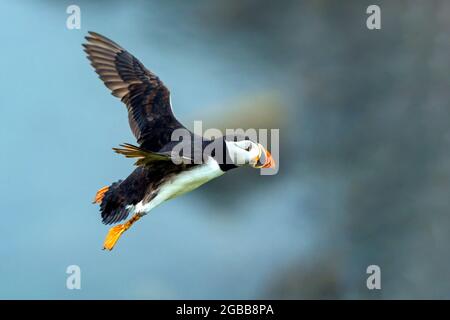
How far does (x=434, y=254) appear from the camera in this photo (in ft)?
24.8

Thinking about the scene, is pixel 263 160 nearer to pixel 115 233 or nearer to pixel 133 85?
pixel 115 233

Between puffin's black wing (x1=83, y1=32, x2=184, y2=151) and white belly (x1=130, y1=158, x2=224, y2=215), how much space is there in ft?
1.67

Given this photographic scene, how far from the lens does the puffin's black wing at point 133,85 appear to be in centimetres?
466

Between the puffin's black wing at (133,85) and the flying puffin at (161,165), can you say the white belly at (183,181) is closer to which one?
the flying puffin at (161,165)

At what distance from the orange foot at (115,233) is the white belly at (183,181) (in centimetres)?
11

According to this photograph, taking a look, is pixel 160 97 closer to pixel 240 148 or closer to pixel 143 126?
pixel 143 126

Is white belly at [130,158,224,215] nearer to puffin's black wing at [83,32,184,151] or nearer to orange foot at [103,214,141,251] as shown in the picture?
orange foot at [103,214,141,251]

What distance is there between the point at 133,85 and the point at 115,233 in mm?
931

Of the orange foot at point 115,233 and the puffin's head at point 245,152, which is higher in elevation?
the puffin's head at point 245,152

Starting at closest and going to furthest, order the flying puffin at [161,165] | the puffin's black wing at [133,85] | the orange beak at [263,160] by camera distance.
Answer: the flying puffin at [161,165] → the orange beak at [263,160] → the puffin's black wing at [133,85]

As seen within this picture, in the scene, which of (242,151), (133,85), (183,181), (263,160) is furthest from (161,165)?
(133,85)

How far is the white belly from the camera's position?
416 centimetres

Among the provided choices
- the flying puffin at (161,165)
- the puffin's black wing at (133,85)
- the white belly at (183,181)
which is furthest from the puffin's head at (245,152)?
the puffin's black wing at (133,85)

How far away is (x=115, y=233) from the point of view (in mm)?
4328
